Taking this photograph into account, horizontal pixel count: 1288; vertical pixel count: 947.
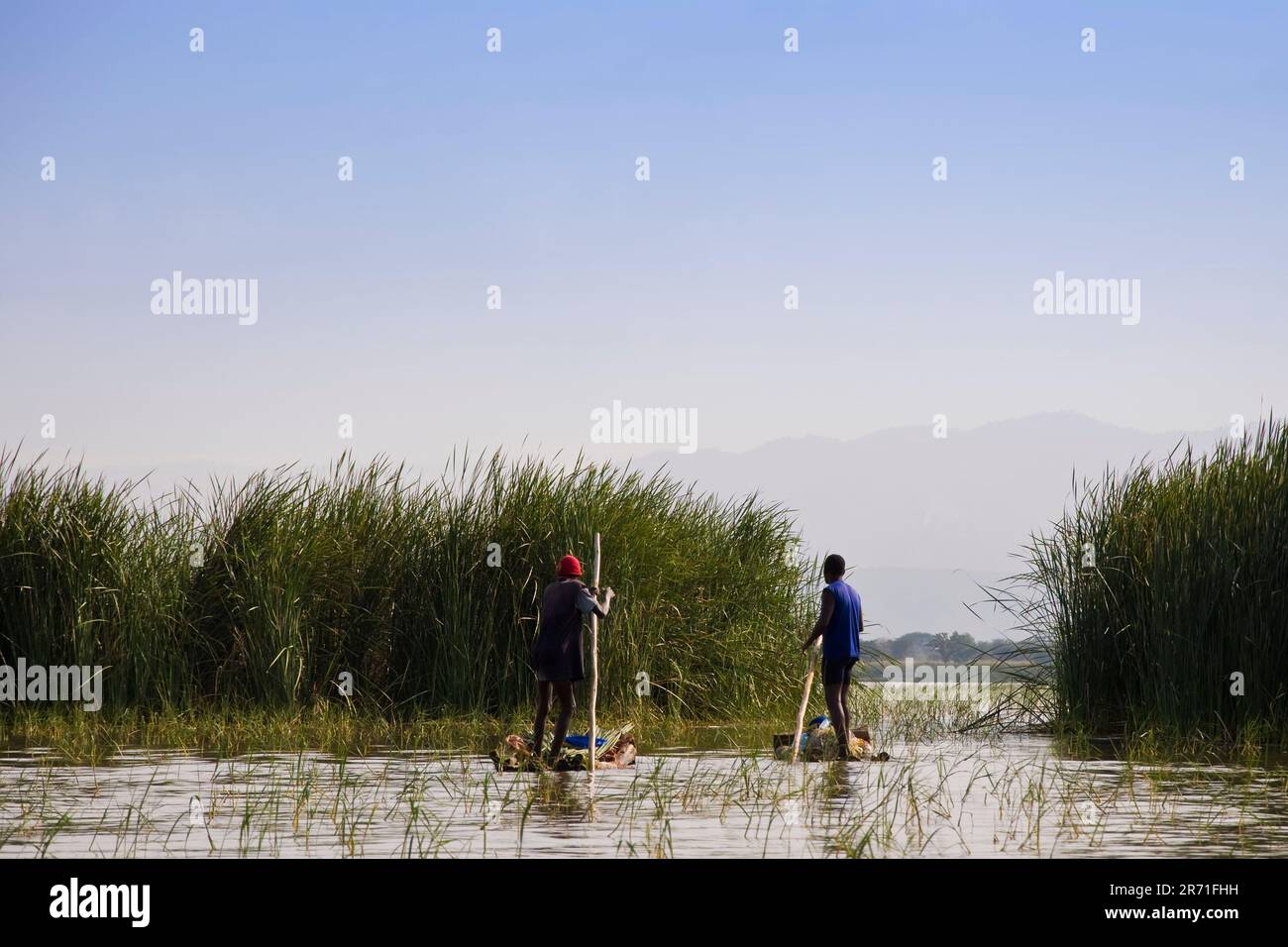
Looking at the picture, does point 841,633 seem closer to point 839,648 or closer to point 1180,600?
point 839,648

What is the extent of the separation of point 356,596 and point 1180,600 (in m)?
11.0

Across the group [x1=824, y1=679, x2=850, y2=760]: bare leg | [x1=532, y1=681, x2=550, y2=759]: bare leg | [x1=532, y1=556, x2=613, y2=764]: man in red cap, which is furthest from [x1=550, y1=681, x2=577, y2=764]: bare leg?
[x1=824, y1=679, x2=850, y2=760]: bare leg

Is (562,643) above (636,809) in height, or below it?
above

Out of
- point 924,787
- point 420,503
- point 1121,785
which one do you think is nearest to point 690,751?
point 924,787

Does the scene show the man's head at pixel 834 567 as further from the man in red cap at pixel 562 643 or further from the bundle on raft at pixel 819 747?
the man in red cap at pixel 562 643

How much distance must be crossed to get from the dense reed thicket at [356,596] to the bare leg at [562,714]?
441 centimetres

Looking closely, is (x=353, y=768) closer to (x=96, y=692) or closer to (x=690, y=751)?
(x=690, y=751)

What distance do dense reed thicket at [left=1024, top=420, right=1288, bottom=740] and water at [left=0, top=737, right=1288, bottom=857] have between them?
2.87 metres

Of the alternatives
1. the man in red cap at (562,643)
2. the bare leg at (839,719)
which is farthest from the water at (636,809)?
the man in red cap at (562,643)

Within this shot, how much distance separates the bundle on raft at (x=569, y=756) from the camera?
15.2m

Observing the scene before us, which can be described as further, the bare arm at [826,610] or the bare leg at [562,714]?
the bare arm at [826,610]

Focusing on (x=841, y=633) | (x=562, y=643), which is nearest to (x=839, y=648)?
(x=841, y=633)

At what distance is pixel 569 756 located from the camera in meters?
15.6

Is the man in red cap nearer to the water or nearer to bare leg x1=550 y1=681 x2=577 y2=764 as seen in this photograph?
bare leg x1=550 y1=681 x2=577 y2=764
